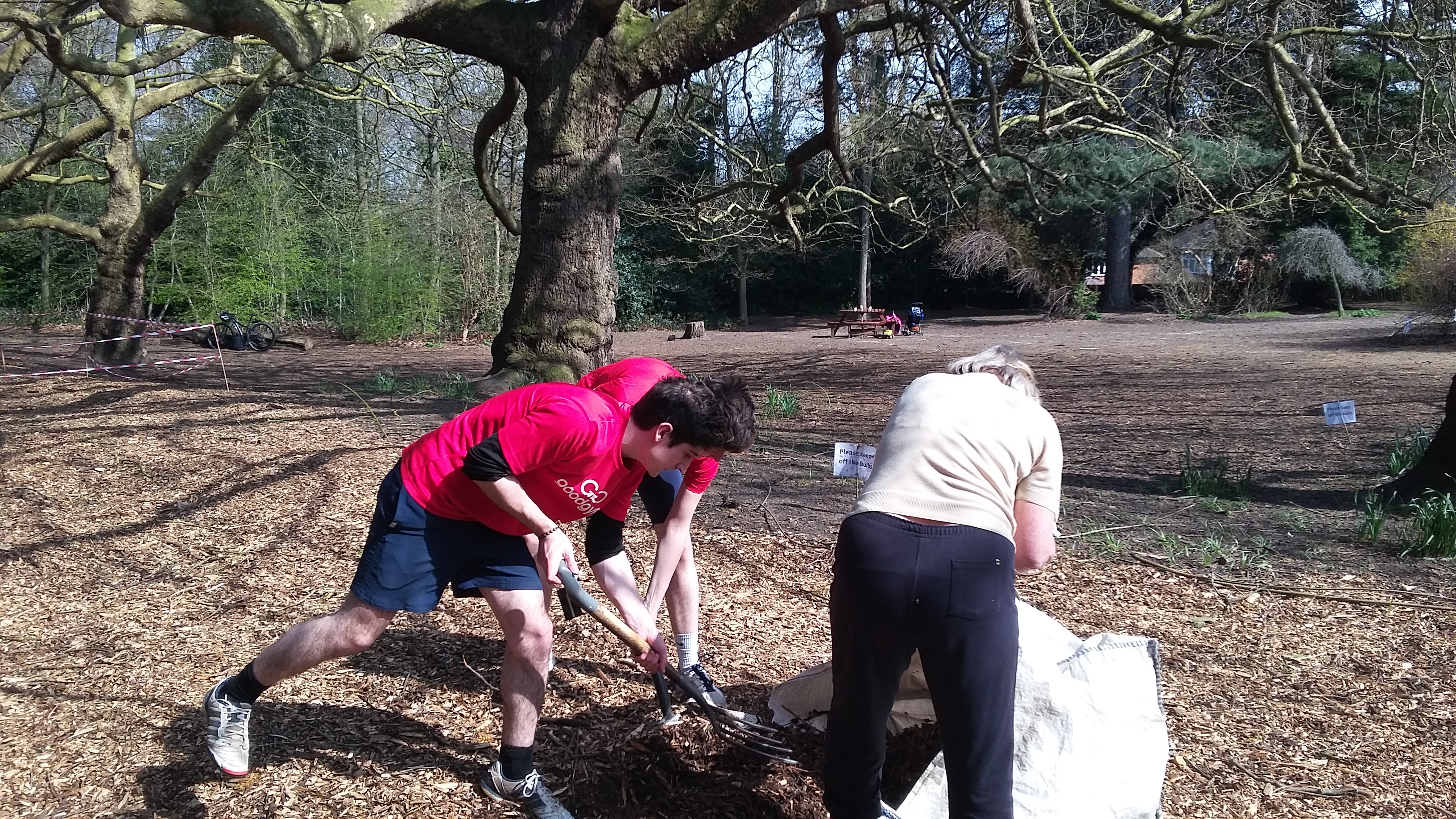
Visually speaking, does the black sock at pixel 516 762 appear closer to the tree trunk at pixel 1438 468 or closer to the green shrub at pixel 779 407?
the tree trunk at pixel 1438 468

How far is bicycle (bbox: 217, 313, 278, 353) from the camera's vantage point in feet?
54.6

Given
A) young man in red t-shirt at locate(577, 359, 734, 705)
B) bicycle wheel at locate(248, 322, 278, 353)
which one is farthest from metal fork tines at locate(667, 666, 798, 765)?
bicycle wheel at locate(248, 322, 278, 353)

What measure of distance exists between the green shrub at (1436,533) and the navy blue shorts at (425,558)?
3.97 metres

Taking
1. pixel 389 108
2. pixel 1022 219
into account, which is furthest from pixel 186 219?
pixel 1022 219

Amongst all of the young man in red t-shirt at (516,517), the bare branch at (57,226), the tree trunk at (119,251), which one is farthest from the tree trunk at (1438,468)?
the bare branch at (57,226)

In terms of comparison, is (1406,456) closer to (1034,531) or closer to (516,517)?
(1034,531)

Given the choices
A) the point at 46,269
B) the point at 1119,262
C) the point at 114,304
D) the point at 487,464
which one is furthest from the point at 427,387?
the point at 1119,262

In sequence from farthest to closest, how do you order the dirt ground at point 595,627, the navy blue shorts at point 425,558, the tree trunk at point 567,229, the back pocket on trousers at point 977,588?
the tree trunk at point 567,229 → the dirt ground at point 595,627 → the navy blue shorts at point 425,558 → the back pocket on trousers at point 977,588

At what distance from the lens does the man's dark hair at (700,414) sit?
2334 mm

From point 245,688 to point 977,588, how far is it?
1.89 meters

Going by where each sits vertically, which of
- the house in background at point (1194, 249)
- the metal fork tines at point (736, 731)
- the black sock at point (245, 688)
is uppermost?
the house in background at point (1194, 249)

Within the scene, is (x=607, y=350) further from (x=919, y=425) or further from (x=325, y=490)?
(x=919, y=425)

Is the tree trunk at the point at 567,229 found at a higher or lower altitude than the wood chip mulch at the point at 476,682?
higher

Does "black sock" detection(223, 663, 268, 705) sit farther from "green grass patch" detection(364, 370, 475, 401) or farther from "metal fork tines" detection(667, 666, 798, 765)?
"green grass patch" detection(364, 370, 475, 401)
